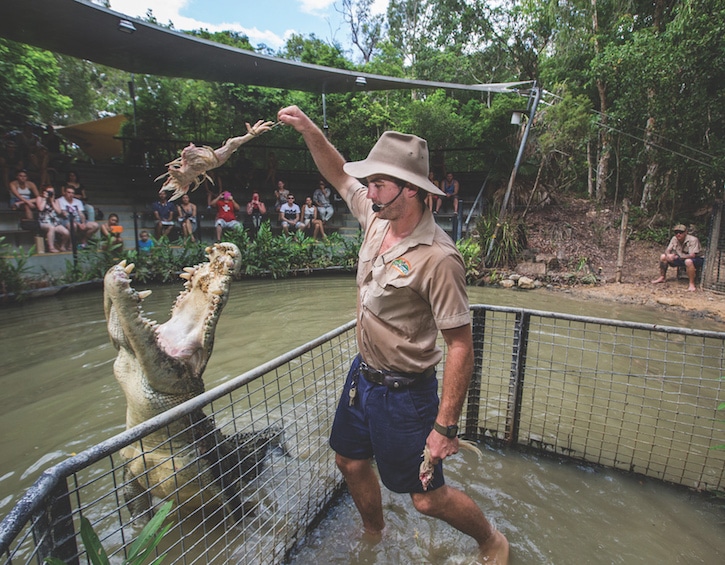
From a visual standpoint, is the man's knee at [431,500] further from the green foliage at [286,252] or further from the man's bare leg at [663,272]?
the man's bare leg at [663,272]

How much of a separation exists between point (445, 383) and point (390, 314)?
34 cm

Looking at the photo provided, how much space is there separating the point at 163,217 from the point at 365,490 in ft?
30.1

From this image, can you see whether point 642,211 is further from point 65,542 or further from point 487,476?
point 65,542

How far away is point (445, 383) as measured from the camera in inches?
64.9

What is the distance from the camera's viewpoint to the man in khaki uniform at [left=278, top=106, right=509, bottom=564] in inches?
63.5

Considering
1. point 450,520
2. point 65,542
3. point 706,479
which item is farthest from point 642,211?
point 65,542

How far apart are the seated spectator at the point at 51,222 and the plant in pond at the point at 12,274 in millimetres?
915

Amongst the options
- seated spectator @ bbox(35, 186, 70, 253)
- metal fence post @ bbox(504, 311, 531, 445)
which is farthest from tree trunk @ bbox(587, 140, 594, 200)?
seated spectator @ bbox(35, 186, 70, 253)

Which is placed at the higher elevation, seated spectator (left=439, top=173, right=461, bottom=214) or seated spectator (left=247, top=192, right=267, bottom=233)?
seated spectator (left=439, top=173, right=461, bottom=214)

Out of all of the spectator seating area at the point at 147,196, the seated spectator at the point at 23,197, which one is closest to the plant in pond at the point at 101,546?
the seated spectator at the point at 23,197

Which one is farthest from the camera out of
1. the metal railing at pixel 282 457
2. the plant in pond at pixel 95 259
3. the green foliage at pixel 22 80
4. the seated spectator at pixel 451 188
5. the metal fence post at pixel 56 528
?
the seated spectator at pixel 451 188

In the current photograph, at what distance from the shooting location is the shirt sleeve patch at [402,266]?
1673 mm

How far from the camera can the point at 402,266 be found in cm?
169

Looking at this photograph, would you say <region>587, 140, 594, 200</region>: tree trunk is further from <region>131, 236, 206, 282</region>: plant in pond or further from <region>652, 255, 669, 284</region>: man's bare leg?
<region>131, 236, 206, 282</region>: plant in pond
